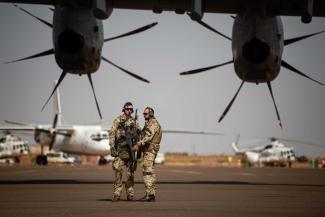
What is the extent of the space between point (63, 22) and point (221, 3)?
12.3ft

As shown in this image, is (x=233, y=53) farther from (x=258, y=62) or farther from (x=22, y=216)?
(x=22, y=216)

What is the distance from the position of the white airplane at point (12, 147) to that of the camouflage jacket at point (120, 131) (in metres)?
60.1

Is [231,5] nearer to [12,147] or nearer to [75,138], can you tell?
[75,138]

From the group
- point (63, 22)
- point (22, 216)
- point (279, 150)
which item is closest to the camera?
point (22, 216)

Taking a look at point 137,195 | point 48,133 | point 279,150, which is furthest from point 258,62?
point 279,150

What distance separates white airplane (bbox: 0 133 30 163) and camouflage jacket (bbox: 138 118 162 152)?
6001cm

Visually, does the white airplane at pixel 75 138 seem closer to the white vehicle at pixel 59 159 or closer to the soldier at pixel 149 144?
the white vehicle at pixel 59 159

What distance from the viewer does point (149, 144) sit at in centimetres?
1415

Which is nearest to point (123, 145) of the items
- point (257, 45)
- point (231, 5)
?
point (257, 45)

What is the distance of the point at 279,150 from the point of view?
227 ft

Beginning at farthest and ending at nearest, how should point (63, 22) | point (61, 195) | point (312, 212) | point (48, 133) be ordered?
point (48, 133)
point (63, 22)
point (61, 195)
point (312, 212)

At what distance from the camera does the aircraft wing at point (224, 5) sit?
16.6 m

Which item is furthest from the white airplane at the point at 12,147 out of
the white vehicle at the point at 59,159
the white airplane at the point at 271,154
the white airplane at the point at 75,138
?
the white airplane at the point at 271,154

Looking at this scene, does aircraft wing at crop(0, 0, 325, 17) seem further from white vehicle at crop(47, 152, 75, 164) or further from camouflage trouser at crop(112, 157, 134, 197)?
white vehicle at crop(47, 152, 75, 164)
